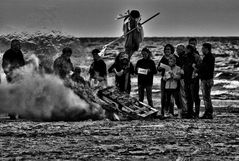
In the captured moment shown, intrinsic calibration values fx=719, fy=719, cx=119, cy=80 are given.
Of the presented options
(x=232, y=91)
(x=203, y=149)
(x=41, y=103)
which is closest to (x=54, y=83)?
(x=41, y=103)

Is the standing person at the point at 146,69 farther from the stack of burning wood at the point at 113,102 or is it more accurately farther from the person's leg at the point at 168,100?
the stack of burning wood at the point at 113,102

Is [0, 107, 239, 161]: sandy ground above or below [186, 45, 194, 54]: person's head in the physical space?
below

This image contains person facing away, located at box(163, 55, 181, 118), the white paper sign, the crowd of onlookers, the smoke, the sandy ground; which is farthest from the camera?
the white paper sign

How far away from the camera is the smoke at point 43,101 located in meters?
15.6

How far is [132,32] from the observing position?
2067 cm

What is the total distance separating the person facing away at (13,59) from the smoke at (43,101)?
0.67 m

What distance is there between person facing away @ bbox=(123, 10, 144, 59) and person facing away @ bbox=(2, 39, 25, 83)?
4.52m

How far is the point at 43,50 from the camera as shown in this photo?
17797mm

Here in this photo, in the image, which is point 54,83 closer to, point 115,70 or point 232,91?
point 115,70

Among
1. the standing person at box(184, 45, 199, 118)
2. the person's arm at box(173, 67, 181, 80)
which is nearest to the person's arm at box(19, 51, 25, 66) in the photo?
the person's arm at box(173, 67, 181, 80)

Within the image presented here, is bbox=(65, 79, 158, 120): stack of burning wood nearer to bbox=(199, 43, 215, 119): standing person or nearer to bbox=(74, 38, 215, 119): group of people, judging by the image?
bbox=(74, 38, 215, 119): group of people

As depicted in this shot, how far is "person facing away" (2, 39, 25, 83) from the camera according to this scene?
16719 mm

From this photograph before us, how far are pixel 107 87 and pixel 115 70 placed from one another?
133 centimetres

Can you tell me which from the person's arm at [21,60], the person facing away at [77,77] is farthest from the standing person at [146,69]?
the person's arm at [21,60]
